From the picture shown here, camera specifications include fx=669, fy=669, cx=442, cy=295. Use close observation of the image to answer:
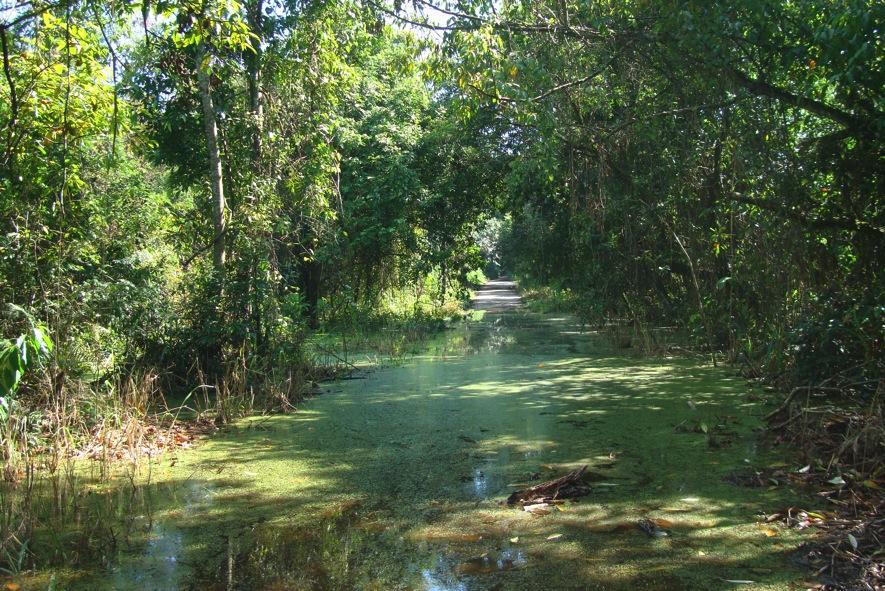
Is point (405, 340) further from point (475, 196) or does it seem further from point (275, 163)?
point (275, 163)

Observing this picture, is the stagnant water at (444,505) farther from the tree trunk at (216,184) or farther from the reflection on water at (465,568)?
the tree trunk at (216,184)

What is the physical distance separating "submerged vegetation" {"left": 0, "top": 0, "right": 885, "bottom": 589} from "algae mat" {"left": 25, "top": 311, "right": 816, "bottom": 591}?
9 centimetres

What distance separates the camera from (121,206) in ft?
21.4

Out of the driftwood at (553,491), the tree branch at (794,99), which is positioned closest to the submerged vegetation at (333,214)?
the tree branch at (794,99)

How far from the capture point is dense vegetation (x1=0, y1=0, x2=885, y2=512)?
14.5 ft

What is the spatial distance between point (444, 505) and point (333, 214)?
4267mm

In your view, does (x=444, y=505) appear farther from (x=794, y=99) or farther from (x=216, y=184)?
(x=216, y=184)

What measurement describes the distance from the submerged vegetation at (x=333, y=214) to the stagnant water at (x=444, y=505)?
0.27ft

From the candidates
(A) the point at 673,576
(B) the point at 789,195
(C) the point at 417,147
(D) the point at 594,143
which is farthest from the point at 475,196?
(A) the point at 673,576

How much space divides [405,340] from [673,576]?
28.9 feet

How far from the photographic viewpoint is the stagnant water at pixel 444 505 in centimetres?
281

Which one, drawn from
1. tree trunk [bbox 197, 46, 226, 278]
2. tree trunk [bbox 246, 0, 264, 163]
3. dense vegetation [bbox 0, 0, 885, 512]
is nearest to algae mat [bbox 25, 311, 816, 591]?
dense vegetation [bbox 0, 0, 885, 512]

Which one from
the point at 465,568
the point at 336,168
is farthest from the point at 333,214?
the point at 465,568

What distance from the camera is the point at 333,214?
7184 mm
